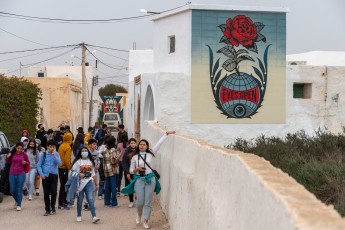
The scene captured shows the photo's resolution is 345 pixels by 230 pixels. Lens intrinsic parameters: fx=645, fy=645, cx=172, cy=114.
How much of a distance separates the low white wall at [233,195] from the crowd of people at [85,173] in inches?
22.1

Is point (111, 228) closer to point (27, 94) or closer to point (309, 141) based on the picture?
point (309, 141)

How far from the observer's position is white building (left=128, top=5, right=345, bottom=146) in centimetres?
2502

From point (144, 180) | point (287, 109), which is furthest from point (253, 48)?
point (144, 180)

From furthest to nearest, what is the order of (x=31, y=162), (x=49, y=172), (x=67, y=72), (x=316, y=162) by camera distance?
(x=67, y=72)
(x=31, y=162)
(x=49, y=172)
(x=316, y=162)

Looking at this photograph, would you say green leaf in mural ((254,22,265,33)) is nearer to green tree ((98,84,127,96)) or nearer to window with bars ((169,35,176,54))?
window with bars ((169,35,176,54))

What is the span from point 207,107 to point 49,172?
40.2 feet

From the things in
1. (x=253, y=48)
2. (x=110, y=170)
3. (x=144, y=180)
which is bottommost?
(x=110, y=170)

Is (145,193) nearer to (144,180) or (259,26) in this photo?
(144,180)

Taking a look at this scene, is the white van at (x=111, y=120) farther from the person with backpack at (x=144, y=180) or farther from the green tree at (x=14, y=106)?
the person with backpack at (x=144, y=180)

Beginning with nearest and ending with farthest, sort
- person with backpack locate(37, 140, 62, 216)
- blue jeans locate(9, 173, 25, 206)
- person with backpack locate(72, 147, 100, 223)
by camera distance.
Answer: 1. person with backpack locate(72, 147, 100, 223)
2. person with backpack locate(37, 140, 62, 216)
3. blue jeans locate(9, 173, 25, 206)

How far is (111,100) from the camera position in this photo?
74.1m

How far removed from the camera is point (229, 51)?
82.1 feet

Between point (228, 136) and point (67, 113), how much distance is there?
79.4 ft

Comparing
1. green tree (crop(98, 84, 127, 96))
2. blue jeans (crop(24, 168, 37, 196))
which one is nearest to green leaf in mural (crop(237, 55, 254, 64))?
blue jeans (crop(24, 168, 37, 196))
